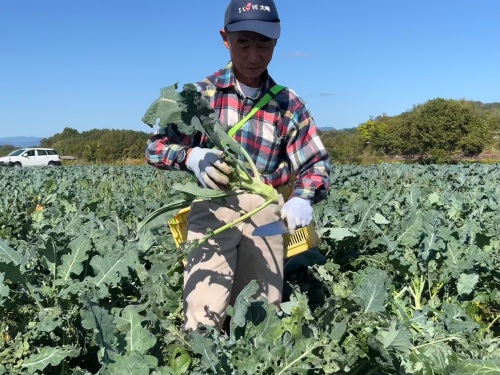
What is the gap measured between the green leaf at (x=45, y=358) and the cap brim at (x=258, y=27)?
1.56 meters

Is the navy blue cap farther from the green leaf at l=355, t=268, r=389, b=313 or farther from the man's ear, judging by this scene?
the green leaf at l=355, t=268, r=389, b=313

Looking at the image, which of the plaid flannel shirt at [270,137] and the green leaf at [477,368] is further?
the plaid flannel shirt at [270,137]

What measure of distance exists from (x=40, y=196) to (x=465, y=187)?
6.73m

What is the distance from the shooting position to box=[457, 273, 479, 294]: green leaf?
3.05 meters

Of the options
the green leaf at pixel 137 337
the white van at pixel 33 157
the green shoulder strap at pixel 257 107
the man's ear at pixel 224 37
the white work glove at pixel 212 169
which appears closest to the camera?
the green leaf at pixel 137 337

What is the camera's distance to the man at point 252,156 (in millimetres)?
2574

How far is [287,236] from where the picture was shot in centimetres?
304

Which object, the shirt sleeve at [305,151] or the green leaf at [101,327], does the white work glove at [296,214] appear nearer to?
the shirt sleeve at [305,151]

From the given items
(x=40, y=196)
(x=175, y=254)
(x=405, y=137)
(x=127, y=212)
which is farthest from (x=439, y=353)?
(x=405, y=137)

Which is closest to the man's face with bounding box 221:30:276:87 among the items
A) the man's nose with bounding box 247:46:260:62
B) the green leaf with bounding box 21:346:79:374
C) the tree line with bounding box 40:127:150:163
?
the man's nose with bounding box 247:46:260:62

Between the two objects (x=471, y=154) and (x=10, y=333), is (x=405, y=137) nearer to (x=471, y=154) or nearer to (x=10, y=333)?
(x=471, y=154)

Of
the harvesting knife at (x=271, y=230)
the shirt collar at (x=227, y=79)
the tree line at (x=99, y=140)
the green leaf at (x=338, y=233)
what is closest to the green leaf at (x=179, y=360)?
the harvesting knife at (x=271, y=230)

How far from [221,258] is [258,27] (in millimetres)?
1113

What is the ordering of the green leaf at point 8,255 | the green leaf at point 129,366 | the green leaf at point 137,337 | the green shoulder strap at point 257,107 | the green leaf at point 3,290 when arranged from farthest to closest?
1. the green shoulder strap at point 257,107
2. the green leaf at point 8,255
3. the green leaf at point 3,290
4. the green leaf at point 137,337
5. the green leaf at point 129,366
